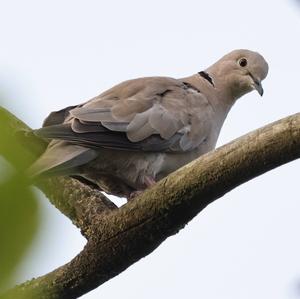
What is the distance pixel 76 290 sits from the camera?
263cm

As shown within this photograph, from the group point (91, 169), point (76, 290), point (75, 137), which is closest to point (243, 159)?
point (76, 290)

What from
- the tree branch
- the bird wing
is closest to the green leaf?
the tree branch

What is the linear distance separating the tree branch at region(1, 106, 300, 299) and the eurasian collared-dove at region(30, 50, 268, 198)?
0.60 metres

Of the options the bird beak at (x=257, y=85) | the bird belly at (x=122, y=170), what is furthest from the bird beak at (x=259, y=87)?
the bird belly at (x=122, y=170)

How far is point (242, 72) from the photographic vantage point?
5.23 meters

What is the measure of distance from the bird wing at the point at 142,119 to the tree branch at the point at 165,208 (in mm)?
669

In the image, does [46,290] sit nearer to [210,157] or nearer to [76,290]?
[76,290]

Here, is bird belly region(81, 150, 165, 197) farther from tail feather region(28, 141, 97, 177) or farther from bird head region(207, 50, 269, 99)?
bird head region(207, 50, 269, 99)

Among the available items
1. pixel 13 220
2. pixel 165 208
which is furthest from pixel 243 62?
pixel 13 220

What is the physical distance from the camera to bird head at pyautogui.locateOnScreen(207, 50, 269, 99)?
203 inches

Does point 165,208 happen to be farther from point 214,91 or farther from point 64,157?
point 214,91

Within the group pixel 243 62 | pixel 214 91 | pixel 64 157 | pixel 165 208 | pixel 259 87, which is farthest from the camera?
pixel 243 62

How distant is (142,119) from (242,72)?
68.3 inches

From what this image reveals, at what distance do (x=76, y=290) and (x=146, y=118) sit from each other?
1428 mm
